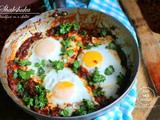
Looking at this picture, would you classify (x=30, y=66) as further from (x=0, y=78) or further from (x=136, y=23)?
(x=136, y=23)

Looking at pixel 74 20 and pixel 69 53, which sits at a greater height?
pixel 74 20

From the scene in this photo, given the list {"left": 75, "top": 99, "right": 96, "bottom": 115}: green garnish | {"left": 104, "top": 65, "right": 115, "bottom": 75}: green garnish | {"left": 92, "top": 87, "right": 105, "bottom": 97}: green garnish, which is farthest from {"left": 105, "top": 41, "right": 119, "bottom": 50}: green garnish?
{"left": 75, "top": 99, "right": 96, "bottom": 115}: green garnish

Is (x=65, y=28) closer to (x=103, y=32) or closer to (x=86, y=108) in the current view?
(x=103, y=32)

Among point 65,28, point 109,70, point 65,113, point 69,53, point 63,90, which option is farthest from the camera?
point 65,28

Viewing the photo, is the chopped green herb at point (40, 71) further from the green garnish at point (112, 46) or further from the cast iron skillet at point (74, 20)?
the green garnish at point (112, 46)

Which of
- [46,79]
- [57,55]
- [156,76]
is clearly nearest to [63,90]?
[46,79]

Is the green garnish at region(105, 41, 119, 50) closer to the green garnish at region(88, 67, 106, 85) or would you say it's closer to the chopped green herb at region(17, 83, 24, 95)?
the green garnish at region(88, 67, 106, 85)

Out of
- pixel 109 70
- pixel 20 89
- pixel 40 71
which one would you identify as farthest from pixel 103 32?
pixel 20 89
